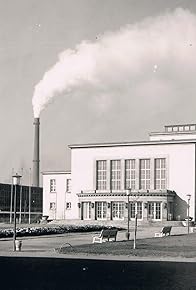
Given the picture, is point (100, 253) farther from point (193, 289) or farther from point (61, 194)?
point (61, 194)

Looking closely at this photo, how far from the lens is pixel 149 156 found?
77.3m

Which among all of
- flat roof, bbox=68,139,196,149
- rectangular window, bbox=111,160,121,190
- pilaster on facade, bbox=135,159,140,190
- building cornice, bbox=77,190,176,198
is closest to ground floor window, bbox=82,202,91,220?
building cornice, bbox=77,190,176,198

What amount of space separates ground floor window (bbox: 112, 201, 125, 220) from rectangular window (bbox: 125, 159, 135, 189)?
10.4 ft

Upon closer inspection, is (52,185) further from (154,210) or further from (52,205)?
(154,210)

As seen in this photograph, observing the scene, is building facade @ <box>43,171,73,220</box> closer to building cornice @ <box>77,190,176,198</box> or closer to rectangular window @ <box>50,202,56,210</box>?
rectangular window @ <box>50,202,56,210</box>

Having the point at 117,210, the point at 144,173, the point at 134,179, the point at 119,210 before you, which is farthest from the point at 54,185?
the point at 144,173

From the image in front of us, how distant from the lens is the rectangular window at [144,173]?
7694 cm

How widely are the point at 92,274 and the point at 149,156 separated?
6118 cm

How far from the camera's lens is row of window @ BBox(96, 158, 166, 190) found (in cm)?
7638

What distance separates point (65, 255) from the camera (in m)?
23.0

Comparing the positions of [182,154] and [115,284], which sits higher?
[182,154]

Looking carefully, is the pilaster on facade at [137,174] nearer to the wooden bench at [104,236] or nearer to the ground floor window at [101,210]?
the ground floor window at [101,210]

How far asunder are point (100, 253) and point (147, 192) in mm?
50435

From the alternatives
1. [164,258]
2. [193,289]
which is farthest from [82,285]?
[164,258]
